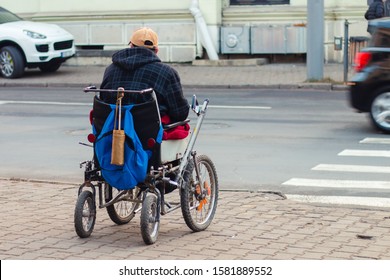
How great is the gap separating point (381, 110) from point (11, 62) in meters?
11.8

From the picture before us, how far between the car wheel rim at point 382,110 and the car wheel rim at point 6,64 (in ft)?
38.3

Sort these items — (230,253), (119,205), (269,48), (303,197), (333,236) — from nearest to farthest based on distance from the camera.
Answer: (230,253)
(333,236)
(119,205)
(303,197)
(269,48)

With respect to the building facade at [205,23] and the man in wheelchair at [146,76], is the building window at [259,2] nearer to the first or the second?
the building facade at [205,23]

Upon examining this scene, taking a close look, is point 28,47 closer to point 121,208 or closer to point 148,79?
point 121,208

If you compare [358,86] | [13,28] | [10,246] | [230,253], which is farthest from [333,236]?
[13,28]

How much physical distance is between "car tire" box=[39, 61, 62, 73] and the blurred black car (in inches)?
453

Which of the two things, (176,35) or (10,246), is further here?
(176,35)

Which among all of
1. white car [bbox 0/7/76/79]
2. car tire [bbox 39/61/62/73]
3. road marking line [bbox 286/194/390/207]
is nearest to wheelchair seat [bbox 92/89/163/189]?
road marking line [bbox 286/194/390/207]

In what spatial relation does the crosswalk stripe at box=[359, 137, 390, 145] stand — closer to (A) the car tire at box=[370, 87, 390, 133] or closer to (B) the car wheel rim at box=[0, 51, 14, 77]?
(A) the car tire at box=[370, 87, 390, 133]

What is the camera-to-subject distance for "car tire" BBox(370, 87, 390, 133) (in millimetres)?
14104

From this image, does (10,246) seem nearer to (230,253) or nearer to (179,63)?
(230,253)

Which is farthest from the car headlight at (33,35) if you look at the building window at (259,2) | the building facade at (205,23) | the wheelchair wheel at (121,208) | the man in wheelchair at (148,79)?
the man in wheelchair at (148,79)

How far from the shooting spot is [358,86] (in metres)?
14.4

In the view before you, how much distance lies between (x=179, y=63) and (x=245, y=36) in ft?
6.36
